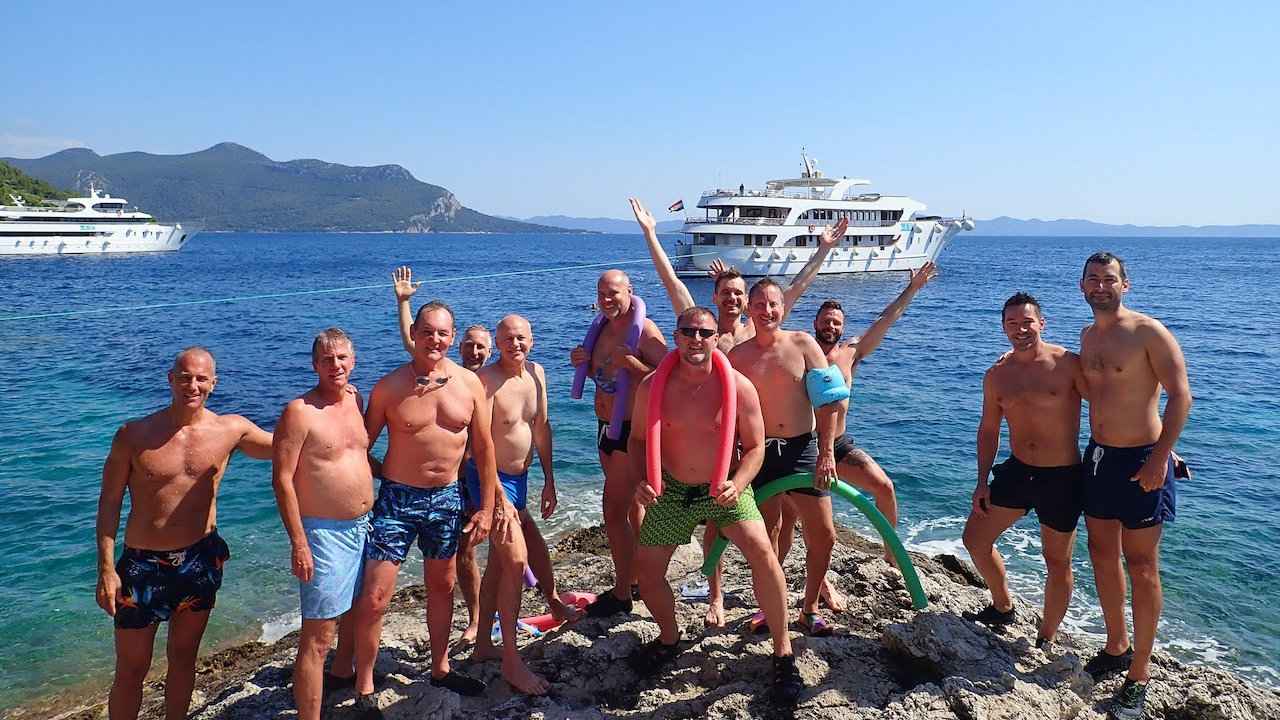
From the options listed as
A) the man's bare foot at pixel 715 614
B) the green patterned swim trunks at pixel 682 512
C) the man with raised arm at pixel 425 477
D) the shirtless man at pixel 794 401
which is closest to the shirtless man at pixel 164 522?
the man with raised arm at pixel 425 477

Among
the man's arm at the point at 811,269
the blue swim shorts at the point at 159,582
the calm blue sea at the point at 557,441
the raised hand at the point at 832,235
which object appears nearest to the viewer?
the blue swim shorts at the point at 159,582

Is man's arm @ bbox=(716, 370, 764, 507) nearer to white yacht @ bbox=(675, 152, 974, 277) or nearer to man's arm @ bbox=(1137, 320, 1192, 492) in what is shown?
man's arm @ bbox=(1137, 320, 1192, 492)

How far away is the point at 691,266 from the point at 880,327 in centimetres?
4363

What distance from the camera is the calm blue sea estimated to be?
7.05 meters

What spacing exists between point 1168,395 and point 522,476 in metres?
3.77

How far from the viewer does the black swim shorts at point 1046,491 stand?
464 cm

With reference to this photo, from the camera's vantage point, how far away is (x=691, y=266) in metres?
49.1

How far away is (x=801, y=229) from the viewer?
4869 cm

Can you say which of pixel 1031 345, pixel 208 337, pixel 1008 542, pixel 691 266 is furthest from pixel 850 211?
pixel 1031 345

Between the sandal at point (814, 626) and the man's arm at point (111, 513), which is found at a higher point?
the man's arm at point (111, 513)

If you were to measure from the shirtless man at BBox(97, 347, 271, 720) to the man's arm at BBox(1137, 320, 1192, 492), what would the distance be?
473cm

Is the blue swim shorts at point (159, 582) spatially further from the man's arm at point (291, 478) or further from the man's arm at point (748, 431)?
the man's arm at point (748, 431)

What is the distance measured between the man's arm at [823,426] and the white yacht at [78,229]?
80.4m

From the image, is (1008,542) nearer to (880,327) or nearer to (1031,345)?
(880,327)
